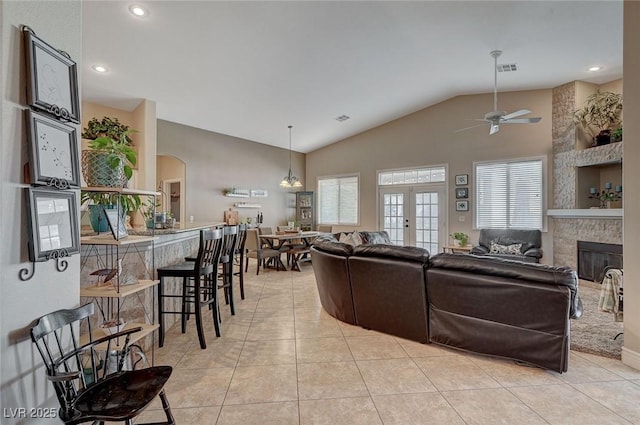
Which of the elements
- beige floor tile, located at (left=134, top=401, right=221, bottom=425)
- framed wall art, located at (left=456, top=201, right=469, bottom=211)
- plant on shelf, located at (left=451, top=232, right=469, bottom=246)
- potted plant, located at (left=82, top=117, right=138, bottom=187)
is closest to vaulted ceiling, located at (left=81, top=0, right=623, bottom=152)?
potted plant, located at (left=82, top=117, right=138, bottom=187)

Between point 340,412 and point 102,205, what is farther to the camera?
point 102,205

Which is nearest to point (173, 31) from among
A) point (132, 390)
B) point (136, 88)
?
point (136, 88)

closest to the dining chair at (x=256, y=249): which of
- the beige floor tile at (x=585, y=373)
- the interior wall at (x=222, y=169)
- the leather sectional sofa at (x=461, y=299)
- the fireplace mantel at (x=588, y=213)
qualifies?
the interior wall at (x=222, y=169)

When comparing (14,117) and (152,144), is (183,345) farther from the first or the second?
(152,144)

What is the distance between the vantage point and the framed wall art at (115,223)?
2.04m

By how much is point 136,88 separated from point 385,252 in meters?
4.53

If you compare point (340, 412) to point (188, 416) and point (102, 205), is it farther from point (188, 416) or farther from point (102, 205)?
point (102, 205)

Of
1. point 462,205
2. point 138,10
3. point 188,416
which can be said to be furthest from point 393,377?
point 462,205

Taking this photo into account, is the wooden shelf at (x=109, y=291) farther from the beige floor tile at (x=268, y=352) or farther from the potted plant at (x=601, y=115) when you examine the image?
the potted plant at (x=601, y=115)

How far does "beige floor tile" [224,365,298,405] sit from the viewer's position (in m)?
2.12

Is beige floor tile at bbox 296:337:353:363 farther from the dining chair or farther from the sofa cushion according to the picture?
the dining chair

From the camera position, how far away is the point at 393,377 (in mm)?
2385

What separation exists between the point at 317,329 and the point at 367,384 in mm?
1125

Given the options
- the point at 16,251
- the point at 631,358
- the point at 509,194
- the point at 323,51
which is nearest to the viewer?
the point at 16,251
